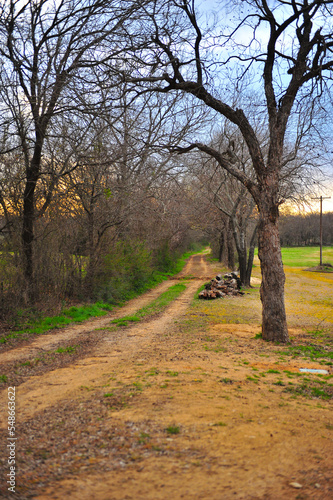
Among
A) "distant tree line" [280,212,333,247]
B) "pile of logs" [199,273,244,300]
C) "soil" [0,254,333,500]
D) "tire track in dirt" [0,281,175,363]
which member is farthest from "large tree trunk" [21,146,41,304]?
"distant tree line" [280,212,333,247]

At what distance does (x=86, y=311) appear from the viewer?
40.7 feet

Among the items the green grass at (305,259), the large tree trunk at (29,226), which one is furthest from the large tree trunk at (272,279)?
the green grass at (305,259)

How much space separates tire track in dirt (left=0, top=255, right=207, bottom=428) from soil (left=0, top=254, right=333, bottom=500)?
0.03 meters

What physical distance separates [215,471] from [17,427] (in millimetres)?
2214

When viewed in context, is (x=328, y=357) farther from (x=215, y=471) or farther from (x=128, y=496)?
(x=128, y=496)

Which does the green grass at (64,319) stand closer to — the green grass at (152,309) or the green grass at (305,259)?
the green grass at (152,309)

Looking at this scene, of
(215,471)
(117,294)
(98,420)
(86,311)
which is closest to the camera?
(215,471)

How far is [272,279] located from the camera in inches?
331

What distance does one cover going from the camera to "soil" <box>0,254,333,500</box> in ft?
8.71

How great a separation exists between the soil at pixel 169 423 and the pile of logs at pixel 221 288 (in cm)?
910

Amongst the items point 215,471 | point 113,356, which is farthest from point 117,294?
point 215,471

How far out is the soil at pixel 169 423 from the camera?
2654 mm

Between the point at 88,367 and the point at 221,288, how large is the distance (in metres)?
12.8

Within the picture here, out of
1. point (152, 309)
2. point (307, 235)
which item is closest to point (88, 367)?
point (152, 309)
